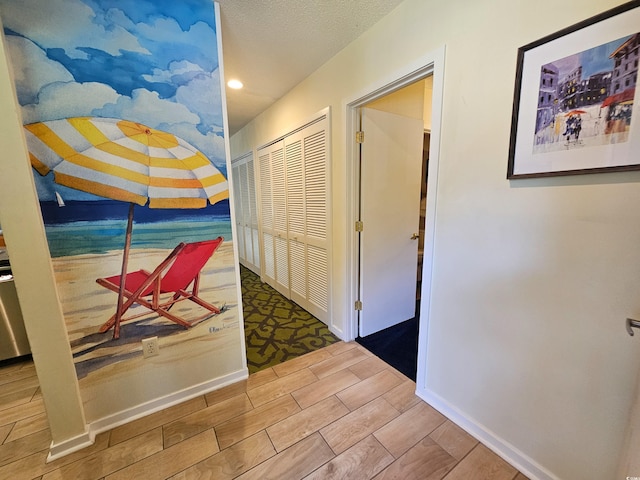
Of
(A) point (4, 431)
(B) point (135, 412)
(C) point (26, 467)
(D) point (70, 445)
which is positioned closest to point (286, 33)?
(B) point (135, 412)

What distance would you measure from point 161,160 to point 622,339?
2179 millimetres

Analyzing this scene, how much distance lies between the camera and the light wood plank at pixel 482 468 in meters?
1.17

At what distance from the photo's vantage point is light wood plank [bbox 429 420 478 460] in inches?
50.3

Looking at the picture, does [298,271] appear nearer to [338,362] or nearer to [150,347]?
[338,362]

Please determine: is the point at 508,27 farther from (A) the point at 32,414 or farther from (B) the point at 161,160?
(A) the point at 32,414

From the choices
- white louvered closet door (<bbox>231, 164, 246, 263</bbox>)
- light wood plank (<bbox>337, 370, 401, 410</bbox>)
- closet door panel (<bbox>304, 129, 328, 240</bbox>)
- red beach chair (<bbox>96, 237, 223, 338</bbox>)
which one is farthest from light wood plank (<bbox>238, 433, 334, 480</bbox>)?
white louvered closet door (<bbox>231, 164, 246, 263</bbox>)

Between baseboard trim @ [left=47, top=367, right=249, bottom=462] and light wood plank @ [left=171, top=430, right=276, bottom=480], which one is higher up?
baseboard trim @ [left=47, top=367, right=249, bottom=462]

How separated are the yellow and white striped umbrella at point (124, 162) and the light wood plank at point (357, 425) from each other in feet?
4.97

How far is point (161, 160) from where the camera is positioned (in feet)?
4.55

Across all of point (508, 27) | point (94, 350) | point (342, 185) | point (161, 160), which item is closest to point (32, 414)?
point (94, 350)

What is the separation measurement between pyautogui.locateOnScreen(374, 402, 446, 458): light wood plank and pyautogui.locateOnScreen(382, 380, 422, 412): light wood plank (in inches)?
1.4

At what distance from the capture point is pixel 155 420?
58.9 inches

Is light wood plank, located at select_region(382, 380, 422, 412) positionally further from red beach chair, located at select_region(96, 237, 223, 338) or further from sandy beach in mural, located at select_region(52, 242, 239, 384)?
red beach chair, located at select_region(96, 237, 223, 338)

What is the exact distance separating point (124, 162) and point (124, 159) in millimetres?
15
